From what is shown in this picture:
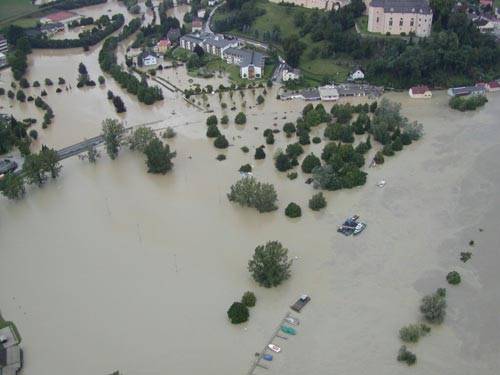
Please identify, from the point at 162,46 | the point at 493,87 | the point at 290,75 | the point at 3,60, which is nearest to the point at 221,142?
the point at 290,75

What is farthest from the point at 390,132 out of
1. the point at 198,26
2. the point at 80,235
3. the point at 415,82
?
the point at 198,26

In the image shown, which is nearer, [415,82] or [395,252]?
[395,252]

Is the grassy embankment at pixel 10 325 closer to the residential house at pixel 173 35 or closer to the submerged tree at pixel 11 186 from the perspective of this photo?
the submerged tree at pixel 11 186

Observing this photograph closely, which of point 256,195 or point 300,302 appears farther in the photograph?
point 256,195

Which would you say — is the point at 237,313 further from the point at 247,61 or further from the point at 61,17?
the point at 61,17

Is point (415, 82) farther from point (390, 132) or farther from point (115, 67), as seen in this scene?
point (115, 67)
